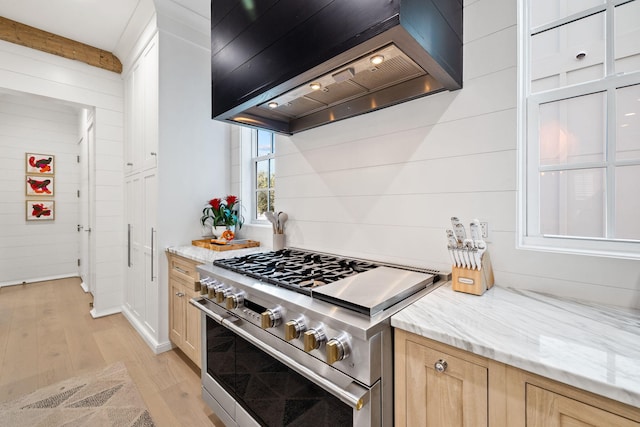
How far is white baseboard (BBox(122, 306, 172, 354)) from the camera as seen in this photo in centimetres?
246

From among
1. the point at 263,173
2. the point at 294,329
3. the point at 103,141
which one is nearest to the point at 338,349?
the point at 294,329

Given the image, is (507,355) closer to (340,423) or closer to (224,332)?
(340,423)

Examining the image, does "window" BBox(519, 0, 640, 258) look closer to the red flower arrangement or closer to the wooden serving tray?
the wooden serving tray

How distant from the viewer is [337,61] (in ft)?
3.70

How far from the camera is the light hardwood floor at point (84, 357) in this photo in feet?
6.14

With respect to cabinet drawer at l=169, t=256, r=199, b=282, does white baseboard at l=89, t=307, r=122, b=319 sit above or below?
below

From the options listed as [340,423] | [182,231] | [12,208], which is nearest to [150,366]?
[182,231]

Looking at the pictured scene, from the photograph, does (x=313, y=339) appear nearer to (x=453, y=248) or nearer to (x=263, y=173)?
(x=453, y=248)

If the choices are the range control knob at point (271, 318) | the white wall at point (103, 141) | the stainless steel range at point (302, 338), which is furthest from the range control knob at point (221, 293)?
the white wall at point (103, 141)

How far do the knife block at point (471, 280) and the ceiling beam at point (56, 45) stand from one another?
4.27 m

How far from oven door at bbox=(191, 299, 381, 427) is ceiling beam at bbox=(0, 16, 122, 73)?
3356mm

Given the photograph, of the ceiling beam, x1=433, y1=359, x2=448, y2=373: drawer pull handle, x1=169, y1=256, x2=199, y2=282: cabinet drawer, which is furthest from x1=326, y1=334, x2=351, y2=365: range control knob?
the ceiling beam

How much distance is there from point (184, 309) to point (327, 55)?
2.09m

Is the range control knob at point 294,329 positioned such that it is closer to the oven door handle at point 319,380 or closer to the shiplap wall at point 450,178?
the oven door handle at point 319,380
